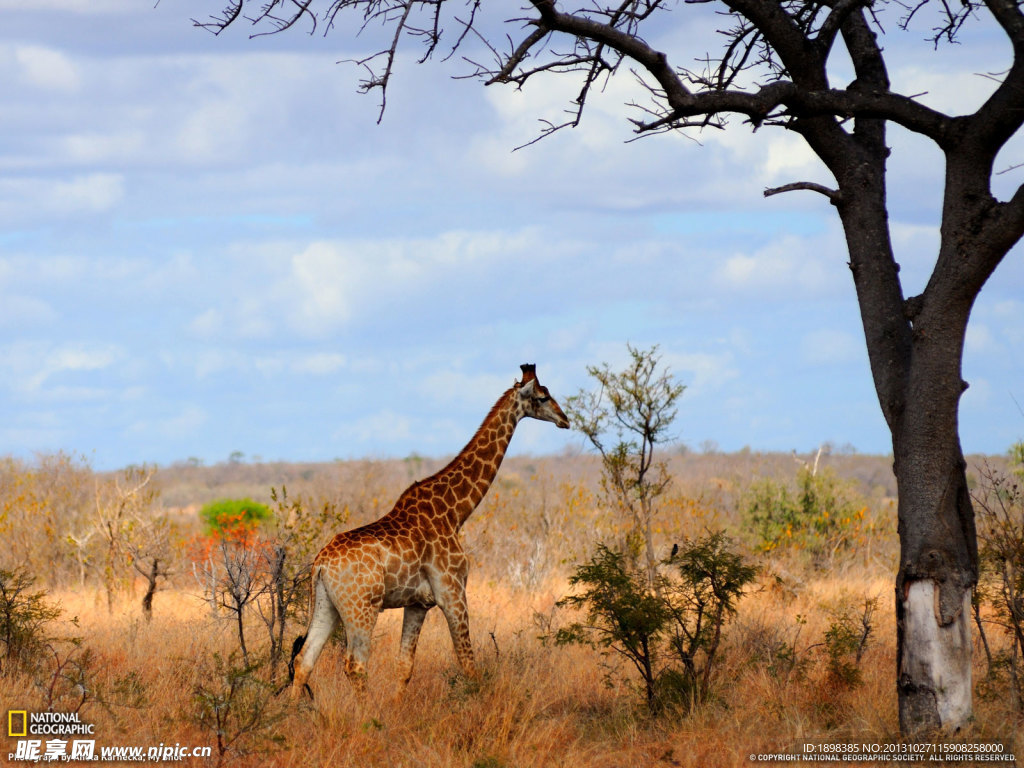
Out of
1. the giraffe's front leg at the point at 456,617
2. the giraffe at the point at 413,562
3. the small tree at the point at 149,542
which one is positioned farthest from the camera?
the small tree at the point at 149,542

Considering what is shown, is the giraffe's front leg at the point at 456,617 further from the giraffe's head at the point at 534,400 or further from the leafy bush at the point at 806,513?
the leafy bush at the point at 806,513

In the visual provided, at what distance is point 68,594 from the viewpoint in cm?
1666

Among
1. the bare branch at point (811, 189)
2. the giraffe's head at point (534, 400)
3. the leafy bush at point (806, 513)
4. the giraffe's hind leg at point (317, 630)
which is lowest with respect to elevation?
the giraffe's hind leg at point (317, 630)

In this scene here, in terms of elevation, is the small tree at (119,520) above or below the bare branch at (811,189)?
below

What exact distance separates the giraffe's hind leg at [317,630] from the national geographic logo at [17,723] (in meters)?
1.96

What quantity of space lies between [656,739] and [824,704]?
1.51 meters

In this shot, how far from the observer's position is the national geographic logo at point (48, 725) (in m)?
7.61

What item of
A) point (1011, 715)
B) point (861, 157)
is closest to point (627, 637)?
point (1011, 715)

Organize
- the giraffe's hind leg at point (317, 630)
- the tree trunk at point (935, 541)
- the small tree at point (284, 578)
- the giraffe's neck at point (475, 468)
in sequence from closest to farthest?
the tree trunk at point (935, 541) → the giraffe's hind leg at point (317, 630) → the giraffe's neck at point (475, 468) → the small tree at point (284, 578)

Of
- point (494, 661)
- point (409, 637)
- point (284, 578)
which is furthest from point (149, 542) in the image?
point (409, 637)

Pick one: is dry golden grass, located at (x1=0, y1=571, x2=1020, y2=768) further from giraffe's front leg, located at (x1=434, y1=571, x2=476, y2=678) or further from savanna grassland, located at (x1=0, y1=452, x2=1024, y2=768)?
giraffe's front leg, located at (x1=434, y1=571, x2=476, y2=678)

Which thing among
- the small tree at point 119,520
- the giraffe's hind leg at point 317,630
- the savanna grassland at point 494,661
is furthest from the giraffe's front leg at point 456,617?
the small tree at point 119,520

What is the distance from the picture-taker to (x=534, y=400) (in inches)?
393

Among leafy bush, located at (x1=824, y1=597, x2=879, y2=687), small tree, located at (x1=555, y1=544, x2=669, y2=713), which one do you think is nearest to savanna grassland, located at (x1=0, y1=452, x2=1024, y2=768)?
leafy bush, located at (x1=824, y1=597, x2=879, y2=687)
